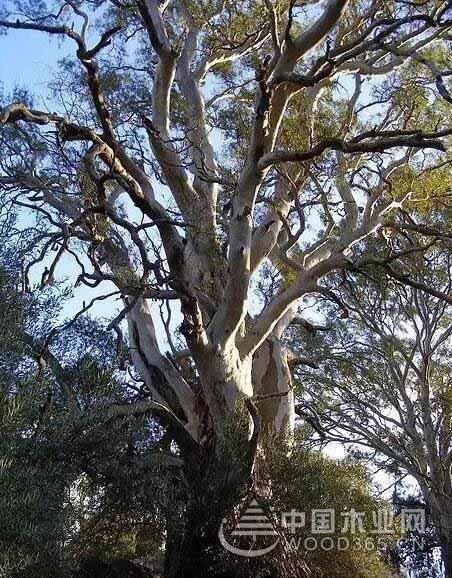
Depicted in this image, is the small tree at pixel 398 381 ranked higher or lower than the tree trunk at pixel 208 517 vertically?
higher

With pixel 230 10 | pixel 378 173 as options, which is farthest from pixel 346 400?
pixel 230 10

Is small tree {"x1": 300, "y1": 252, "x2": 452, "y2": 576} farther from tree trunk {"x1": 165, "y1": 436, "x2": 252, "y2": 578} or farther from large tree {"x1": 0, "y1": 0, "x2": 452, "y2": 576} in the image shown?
tree trunk {"x1": 165, "y1": 436, "x2": 252, "y2": 578}

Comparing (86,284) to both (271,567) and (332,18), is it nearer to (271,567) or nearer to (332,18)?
(271,567)

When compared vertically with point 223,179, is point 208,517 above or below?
below

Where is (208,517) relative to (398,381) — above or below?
below

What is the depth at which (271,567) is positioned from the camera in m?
5.14

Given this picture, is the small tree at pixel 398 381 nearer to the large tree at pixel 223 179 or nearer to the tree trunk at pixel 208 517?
the large tree at pixel 223 179

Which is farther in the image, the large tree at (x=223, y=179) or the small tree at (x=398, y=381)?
the small tree at (x=398, y=381)

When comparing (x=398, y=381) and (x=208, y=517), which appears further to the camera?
(x=398, y=381)

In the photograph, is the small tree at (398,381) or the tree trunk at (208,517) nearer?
the tree trunk at (208,517)

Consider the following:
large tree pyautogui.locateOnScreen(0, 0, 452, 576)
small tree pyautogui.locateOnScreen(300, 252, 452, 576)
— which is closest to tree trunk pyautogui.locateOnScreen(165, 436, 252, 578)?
large tree pyautogui.locateOnScreen(0, 0, 452, 576)

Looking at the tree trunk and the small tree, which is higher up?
the small tree

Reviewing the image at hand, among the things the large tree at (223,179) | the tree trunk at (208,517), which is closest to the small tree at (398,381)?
the large tree at (223,179)

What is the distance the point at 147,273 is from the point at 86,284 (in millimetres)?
501
